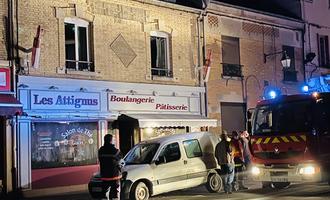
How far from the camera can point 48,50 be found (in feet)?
55.7

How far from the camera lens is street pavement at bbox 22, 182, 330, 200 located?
13.5 meters

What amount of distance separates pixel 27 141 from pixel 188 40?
7.97 metres

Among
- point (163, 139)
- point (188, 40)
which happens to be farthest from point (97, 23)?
point (163, 139)

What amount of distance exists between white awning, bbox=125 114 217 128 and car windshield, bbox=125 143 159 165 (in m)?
3.38

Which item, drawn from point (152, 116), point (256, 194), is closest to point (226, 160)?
point (256, 194)

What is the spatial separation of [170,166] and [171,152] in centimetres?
42

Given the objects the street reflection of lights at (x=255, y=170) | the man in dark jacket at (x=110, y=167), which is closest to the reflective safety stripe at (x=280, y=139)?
the street reflection of lights at (x=255, y=170)

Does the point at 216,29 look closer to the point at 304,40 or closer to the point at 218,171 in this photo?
the point at 304,40

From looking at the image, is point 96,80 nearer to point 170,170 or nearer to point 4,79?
point 4,79

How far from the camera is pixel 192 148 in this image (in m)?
15.1

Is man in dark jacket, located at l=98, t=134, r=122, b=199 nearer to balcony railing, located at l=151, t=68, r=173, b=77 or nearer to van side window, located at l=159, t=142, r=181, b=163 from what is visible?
van side window, located at l=159, t=142, r=181, b=163

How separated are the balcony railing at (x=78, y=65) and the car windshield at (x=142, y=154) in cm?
428

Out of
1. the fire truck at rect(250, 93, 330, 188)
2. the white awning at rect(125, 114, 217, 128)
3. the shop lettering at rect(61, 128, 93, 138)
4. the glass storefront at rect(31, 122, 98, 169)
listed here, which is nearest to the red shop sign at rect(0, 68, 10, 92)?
the glass storefront at rect(31, 122, 98, 169)

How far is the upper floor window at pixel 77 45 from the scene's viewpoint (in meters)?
17.8
